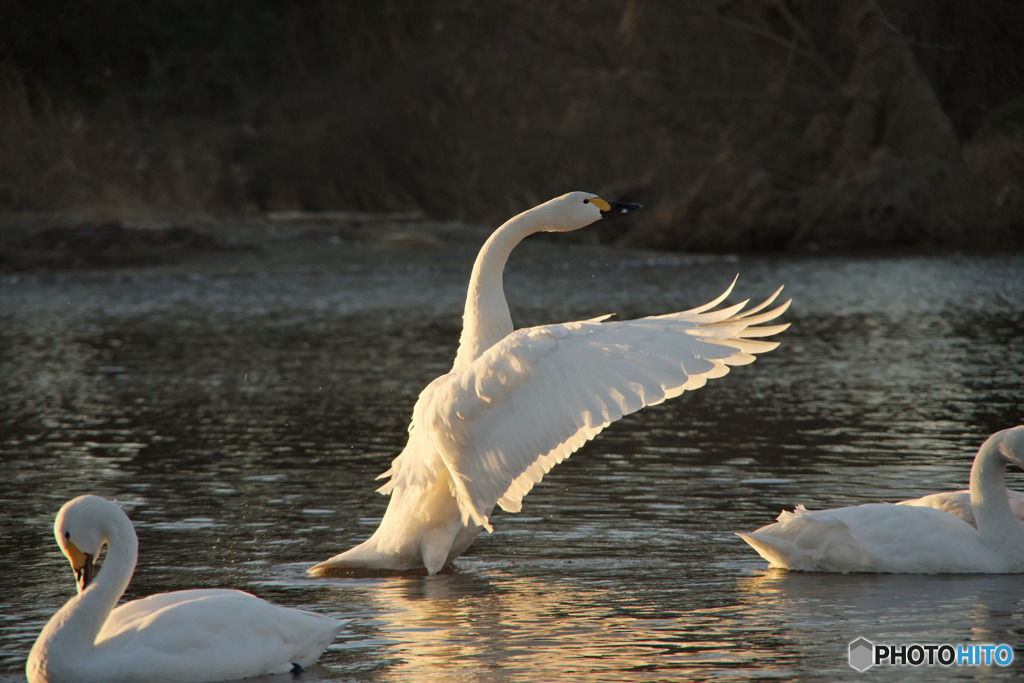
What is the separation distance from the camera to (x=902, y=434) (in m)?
9.41

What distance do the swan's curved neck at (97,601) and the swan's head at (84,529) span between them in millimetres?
40

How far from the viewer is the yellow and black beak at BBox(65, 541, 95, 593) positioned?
514 cm

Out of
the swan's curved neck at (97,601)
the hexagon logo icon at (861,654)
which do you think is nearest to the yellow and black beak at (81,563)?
the swan's curved neck at (97,601)

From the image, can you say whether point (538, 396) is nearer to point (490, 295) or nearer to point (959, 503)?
point (490, 295)

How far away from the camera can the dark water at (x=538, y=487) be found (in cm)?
539

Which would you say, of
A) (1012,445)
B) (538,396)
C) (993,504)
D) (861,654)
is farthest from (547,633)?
(1012,445)

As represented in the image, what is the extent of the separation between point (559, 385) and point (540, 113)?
28.8 metres

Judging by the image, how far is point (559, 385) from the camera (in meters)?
5.72

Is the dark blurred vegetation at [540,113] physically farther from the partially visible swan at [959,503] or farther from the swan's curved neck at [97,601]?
the swan's curved neck at [97,601]

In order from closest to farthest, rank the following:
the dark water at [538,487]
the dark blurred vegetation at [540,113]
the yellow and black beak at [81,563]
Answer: the yellow and black beak at [81,563], the dark water at [538,487], the dark blurred vegetation at [540,113]

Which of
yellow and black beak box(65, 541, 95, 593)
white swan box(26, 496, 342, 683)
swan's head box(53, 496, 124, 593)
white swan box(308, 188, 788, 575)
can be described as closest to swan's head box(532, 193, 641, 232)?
white swan box(308, 188, 788, 575)

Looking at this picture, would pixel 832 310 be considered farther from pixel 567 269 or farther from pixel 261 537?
pixel 261 537

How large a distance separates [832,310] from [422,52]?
68.1 ft

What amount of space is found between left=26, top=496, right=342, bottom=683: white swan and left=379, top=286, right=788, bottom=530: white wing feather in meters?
1.04
